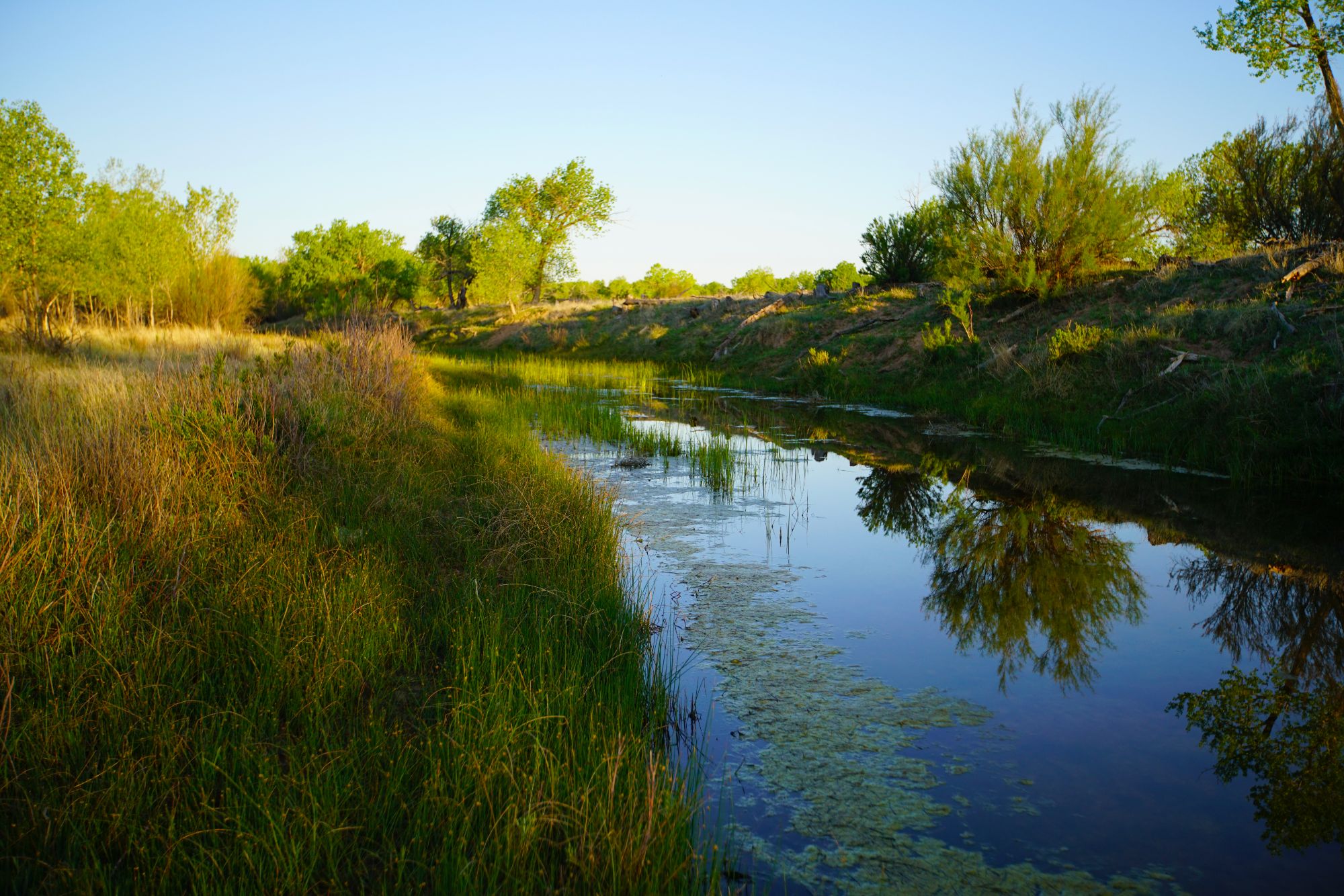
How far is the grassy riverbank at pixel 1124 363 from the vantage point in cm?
811

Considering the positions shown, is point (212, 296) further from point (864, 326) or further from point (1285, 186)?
point (1285, 186)

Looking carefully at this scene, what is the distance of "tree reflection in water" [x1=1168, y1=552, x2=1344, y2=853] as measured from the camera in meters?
2.74

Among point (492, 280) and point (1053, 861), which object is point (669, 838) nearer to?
point (1053, 861)

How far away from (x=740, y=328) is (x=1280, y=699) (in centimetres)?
1982

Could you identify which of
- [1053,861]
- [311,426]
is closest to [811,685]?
[1053,861]

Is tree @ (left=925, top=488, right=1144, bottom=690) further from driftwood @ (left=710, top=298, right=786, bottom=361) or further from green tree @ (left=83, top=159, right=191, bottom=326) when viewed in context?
green tree @ (left=83, top=159, right=191, bottom=326)

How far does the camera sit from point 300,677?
300cm

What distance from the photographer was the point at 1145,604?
489 centimetres

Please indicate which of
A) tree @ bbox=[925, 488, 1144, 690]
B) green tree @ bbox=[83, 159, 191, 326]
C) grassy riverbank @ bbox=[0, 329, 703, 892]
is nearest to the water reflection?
tree @ bbox=[925, 488, 1144, 690]

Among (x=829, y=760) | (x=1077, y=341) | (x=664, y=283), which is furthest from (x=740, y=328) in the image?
(x=664, y=283)

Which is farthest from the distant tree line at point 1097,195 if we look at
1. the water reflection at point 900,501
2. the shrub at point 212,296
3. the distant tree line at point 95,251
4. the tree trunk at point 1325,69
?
the shrub at point 212,296

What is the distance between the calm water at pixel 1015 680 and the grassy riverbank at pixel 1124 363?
3.60 feet

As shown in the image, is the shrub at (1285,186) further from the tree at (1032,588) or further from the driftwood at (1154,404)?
the tree at (1032,588)

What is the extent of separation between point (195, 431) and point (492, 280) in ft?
125
